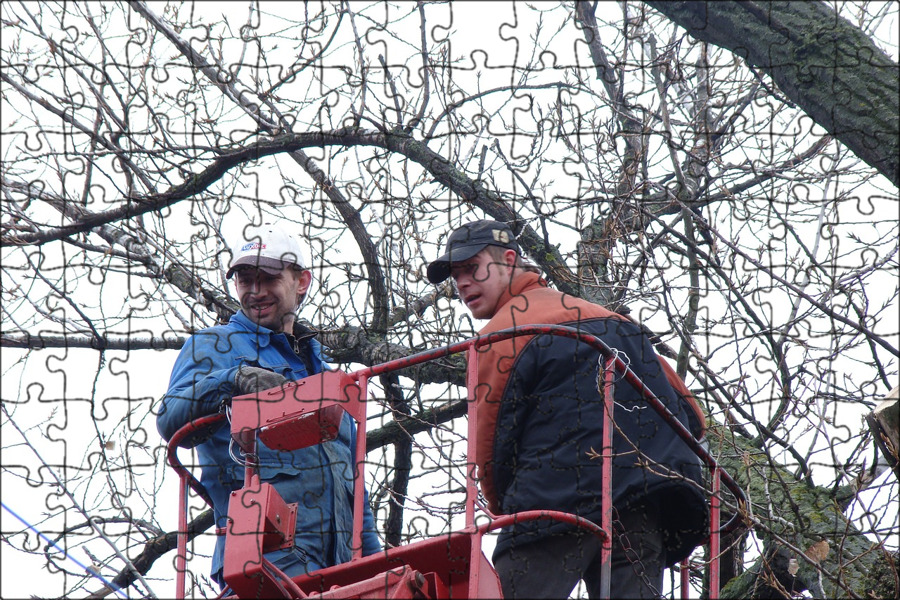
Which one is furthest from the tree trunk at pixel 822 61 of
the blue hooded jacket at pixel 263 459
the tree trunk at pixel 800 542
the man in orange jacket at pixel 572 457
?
the blue hooded jacket at pixel 263 459

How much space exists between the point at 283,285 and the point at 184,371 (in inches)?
31.1

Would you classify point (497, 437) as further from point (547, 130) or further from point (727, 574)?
point (547, 130)

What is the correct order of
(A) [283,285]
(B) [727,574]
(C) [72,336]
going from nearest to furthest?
(A) [283,285] → (B) [727,574] → (C) [72,336]

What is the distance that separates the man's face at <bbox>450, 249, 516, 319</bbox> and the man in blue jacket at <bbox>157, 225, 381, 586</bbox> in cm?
79

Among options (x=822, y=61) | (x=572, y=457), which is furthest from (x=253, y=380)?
(x=822, y=61)

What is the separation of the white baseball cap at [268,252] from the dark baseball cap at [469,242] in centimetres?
75

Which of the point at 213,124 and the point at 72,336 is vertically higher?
the point at 213,124

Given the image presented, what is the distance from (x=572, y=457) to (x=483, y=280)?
1039 mm

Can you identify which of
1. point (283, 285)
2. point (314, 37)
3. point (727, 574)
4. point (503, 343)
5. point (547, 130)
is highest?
point (314, 37)

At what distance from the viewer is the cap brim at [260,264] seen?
5.10 metres

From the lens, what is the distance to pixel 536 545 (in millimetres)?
3928

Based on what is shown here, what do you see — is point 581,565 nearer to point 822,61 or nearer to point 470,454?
point 470,454

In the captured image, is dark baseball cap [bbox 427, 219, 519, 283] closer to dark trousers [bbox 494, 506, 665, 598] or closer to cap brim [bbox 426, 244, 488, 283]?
cap brim [bbox 426, 244, 488, 283]

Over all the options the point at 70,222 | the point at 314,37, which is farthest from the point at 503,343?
the point at 70,222
